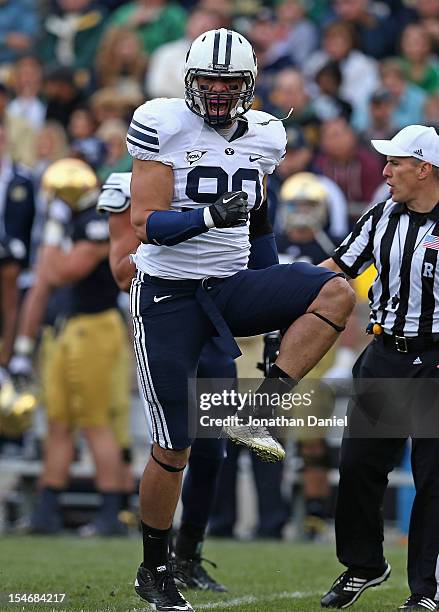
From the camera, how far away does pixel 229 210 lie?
475 cm

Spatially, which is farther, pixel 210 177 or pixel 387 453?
pixel 387 453

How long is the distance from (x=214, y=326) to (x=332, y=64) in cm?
663

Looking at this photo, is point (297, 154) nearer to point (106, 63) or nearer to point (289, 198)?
point (289, 198)

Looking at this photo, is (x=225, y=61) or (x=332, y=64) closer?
(x=225, y=61)

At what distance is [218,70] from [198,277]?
776 mm

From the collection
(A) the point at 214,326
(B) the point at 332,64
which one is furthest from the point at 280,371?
(B) the point at 332,64

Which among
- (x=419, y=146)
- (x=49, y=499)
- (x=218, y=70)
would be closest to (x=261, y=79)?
(x=49, y=499)

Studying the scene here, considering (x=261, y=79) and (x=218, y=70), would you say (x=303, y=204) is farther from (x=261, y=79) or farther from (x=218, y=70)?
(x=218, y=70)

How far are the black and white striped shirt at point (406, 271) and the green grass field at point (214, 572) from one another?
1177 millimetres

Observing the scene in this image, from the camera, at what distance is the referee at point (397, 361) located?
17.7 ft

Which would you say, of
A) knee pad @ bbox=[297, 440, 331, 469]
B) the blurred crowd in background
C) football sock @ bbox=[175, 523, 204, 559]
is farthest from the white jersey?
the blurred crowd in background

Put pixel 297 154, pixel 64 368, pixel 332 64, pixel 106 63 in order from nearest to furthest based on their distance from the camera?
pixel 64 368, pixel 297 154, pixel 332 64, pixel 106 63

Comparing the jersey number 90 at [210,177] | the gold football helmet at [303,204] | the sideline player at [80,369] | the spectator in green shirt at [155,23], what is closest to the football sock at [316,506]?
the sideline player at [80,369]

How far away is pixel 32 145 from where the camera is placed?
11.9 metres
